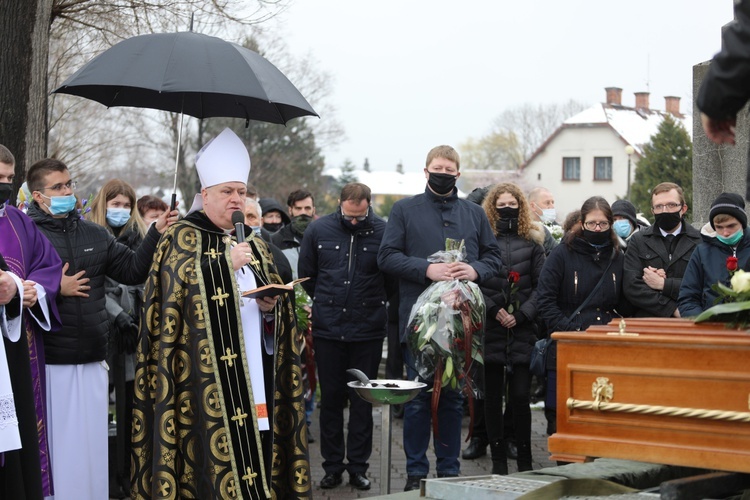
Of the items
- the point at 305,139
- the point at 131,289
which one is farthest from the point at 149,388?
the point at 305,139

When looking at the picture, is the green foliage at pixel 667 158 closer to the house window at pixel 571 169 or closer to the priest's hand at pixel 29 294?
the house window at pixel 571 169

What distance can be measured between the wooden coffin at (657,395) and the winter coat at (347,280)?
4517 mm

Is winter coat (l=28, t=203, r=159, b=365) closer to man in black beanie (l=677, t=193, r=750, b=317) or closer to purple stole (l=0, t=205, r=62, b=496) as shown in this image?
purple stole (l=0, t=205, r=62, b=496)

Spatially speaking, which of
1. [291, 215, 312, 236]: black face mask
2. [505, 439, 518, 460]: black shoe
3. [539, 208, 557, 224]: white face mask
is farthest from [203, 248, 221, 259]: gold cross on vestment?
[539, 208, 557, 224]: white face mask

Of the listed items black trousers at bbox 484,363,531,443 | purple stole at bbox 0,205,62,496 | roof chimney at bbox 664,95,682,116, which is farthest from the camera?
roof chimney at bbox 664,95,682,116

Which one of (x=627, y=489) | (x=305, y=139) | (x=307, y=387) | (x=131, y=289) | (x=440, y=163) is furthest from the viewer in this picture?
(x=305, y=139)

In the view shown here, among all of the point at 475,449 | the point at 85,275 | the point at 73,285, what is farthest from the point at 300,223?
the point at 73,285

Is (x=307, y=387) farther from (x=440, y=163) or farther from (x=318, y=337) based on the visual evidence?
(x=440, y=163)

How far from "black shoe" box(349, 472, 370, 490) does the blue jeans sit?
590 mm

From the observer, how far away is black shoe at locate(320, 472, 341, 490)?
7.86 metres

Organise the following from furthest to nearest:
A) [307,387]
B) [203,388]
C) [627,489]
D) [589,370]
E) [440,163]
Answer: [307,387] → [440,163] → [203,388] → [589,370] → [627,489]

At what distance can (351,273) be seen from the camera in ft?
26.6

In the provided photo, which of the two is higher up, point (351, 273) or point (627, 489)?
point (351, 273)

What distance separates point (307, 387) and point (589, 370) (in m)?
6.90
